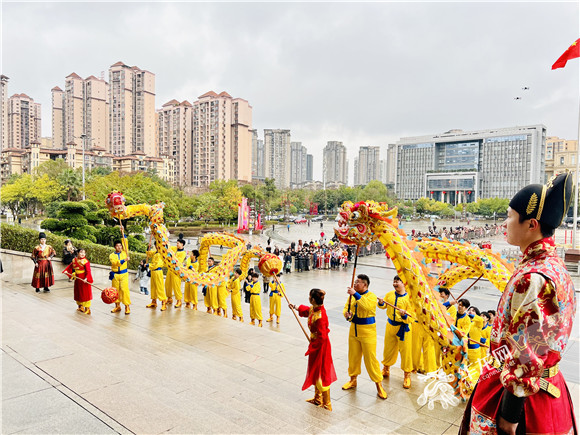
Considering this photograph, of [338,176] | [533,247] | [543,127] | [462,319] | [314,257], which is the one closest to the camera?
[533,247]

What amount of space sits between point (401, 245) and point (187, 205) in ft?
124

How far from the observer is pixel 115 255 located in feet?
29.3

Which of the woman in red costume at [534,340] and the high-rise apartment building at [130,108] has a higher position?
the high-rise apartment building at [130,108]

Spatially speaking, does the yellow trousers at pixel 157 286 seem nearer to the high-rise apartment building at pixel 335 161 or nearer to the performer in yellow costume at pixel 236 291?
the performer in yellow costume at pixel 236 291

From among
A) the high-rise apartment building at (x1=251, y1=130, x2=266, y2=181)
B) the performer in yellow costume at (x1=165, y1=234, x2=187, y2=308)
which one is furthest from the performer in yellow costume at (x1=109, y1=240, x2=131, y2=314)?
the high-rise apartment building at (x1=251, y1=130, x2=266, y2=181)

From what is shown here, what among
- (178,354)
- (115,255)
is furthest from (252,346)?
(115,255)

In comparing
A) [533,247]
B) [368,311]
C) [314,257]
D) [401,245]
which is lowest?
[314,257]

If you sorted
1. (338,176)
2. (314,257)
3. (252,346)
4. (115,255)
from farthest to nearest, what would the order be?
(338,176) → (314,257) → (115,255) → (252,346)

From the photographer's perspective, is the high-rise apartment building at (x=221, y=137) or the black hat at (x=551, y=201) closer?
the black hat at (x=551, y=201)

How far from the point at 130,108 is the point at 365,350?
268 ft

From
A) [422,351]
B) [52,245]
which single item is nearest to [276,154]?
[52,245]

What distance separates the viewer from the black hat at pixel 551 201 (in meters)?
2.09

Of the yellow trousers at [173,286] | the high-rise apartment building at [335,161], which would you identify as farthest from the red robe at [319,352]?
the high-rise apartment building at [335,161]

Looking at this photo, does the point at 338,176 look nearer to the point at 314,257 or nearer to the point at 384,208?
the point at 314,257
